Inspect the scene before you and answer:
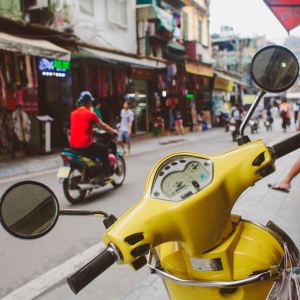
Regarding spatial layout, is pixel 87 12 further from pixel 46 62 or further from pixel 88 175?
pixel 88 175

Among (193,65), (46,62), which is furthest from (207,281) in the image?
(193,65)

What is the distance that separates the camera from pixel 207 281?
3.73 ft

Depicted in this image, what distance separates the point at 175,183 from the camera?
1.12 meters

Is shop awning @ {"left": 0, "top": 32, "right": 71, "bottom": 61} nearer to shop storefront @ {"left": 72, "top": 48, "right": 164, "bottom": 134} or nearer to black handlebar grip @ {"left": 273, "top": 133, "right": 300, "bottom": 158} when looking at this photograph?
shop storefront @ {"left": 72, "top": 48, "right": 164, "bottom": 134}

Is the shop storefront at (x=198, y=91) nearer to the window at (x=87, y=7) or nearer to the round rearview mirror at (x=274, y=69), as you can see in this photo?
the window at (x=87, y=7)

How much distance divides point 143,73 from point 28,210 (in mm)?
15639

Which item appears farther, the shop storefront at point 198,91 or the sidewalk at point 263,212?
the shop storefront at point 198,91

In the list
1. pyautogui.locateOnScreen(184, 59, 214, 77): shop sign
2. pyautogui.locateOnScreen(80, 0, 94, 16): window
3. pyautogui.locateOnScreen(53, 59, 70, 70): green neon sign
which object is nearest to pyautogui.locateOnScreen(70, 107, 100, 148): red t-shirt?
pyautogui.locateOnScreen(53, 59, 70, 70): green neon sign

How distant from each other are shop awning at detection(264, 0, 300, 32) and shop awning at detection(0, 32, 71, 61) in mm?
5903

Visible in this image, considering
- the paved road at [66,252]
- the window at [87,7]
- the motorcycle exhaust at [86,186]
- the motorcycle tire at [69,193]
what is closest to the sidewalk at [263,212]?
the paved road at [66,252]

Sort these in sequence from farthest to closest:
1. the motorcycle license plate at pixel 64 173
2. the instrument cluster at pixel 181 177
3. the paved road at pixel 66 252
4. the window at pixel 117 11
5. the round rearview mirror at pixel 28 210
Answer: the window at pixel 117 11 → the motorcycle license plate at pixel 64 173 → the paved road at pixel 66 252 → the round rearview mirror at pixel 28 210 → the instrument cluster at pixel 181 177

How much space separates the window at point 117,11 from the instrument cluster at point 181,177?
14630mm

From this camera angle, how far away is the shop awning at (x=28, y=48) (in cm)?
818

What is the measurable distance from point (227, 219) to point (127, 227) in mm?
383
